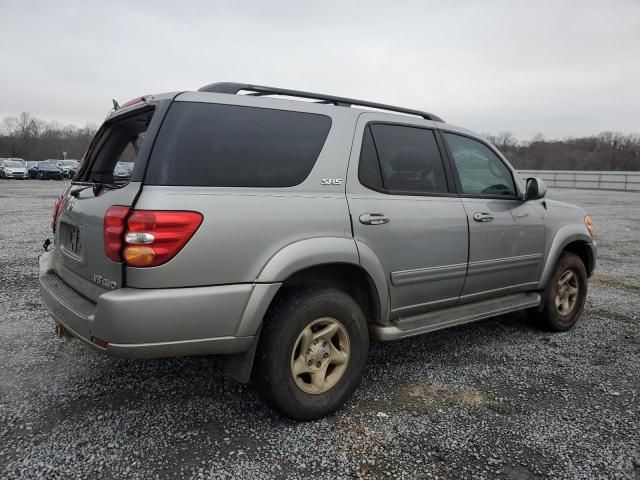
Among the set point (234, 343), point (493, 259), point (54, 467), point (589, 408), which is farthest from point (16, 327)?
point (589, 408)

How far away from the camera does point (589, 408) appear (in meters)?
3.03

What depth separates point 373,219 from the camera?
2967 mm

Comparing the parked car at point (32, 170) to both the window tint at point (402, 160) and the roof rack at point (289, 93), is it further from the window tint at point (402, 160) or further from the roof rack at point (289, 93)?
the window tint at point (402, 160)

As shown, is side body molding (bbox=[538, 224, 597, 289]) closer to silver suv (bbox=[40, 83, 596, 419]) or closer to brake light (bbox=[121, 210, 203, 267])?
silver suv (bbox=[40, 83, 596, 419])

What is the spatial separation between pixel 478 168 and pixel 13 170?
42.3m

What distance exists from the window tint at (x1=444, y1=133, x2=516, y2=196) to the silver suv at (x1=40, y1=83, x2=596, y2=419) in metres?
0.02

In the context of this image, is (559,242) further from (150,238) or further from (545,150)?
(545,150)

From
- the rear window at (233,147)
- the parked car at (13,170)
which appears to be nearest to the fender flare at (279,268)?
the rear window at (233,147)

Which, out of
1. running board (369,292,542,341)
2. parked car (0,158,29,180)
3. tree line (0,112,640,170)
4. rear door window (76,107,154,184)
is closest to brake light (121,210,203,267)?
rear door window (76,107,154,184)

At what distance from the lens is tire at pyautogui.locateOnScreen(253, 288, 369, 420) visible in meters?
2.60

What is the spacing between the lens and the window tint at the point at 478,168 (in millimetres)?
3750

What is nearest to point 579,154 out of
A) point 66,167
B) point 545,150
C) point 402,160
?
point 545,150

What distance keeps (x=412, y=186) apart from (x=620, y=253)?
24.5 ft

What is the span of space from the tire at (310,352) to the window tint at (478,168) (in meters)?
1.52
